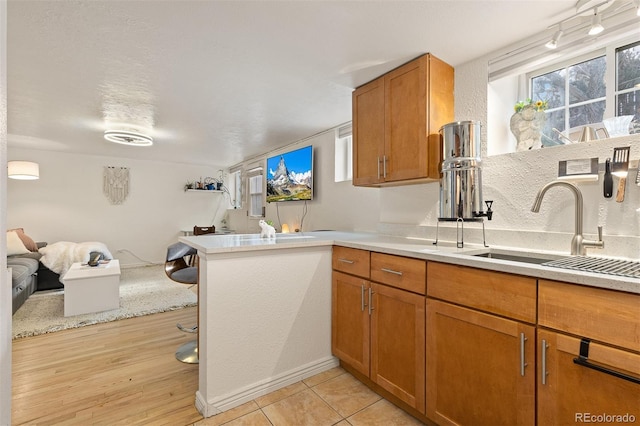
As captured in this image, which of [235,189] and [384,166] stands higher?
[235,189]

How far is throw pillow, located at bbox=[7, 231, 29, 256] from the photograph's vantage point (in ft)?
12.6

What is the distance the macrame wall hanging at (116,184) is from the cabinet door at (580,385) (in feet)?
22.0

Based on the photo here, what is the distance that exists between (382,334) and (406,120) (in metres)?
1.43

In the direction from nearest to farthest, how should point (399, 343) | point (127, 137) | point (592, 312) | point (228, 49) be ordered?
point (592, 312) → point (399, 343) → point (228, 49) → point (127, 137)

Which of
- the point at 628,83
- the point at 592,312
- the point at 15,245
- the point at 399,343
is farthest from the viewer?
the point at 15,245

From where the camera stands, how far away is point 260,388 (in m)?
1.78

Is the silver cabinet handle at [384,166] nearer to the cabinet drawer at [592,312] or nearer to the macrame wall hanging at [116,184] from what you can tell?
the cabinet drawer at [592,312]

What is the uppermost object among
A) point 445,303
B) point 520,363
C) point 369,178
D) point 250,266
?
point 369,178

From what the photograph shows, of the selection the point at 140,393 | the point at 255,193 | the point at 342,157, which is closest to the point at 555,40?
the point at 342,157

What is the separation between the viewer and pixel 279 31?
167 cm

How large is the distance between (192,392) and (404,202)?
2051 millimetres

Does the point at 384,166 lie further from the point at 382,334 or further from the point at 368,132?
the point at 382,334

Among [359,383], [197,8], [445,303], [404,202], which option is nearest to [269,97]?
[197,8]

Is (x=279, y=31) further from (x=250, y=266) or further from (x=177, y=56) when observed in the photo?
(x=250, y=266)
